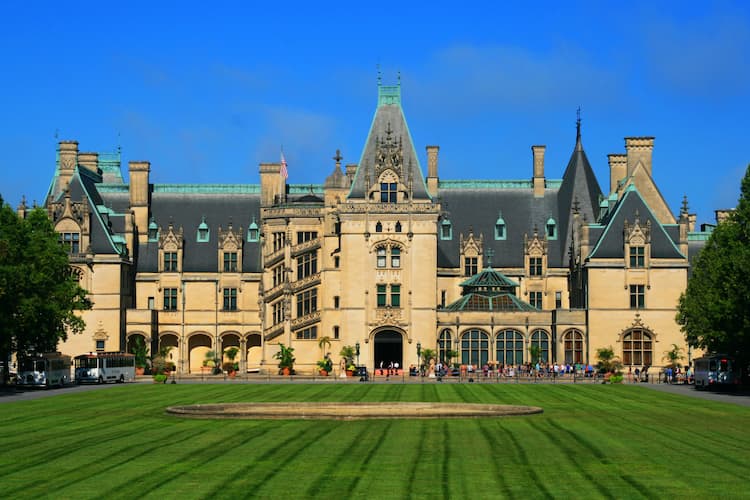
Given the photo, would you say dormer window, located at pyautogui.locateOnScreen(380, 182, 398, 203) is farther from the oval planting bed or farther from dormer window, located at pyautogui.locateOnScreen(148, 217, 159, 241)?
the oval planting bed

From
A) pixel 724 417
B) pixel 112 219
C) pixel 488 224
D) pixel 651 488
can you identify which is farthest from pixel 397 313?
pixel 651 488

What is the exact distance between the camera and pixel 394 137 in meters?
105

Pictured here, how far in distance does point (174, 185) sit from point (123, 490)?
3641 inches

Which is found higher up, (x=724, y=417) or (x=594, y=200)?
(x=594, y=200)

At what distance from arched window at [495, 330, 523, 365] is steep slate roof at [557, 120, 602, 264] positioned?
11547 mm

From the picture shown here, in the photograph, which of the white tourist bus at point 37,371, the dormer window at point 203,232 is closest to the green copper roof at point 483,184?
the dormer window at point 203,232

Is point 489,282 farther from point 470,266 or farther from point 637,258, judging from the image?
point 637,258

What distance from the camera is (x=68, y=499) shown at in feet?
89.6

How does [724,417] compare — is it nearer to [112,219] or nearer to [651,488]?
[651,488]

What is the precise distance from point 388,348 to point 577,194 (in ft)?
74.0

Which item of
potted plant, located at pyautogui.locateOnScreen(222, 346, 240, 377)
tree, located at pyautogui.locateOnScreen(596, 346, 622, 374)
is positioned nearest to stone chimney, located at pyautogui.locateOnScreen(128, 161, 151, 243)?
potted plant, located at pyautogui.locateOnScreen(222, 346, 240, 377)

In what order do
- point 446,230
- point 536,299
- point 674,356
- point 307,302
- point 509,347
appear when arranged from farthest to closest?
1. point 446,230
2. point 536,299
3. point 307,302
4. point 509,347
5. point 674,356

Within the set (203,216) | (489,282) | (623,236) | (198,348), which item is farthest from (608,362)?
(203,216)

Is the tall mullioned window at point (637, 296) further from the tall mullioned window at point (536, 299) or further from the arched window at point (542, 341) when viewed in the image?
the tall mullioned window at point (536, 299)
